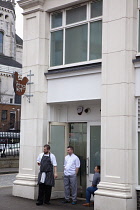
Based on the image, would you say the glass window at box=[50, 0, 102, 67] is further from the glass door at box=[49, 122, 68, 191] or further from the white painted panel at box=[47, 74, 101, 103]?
the glass door at box=[49, 122, 68, 191]

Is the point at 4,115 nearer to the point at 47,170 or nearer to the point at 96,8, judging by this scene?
the point at 47,170

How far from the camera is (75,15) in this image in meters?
12.7

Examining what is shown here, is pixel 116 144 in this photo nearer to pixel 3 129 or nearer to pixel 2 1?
pixel 3 129

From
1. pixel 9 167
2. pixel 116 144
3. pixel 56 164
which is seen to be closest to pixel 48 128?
pixel 56 164

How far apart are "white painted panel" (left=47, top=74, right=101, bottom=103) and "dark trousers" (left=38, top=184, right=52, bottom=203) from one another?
2.70m

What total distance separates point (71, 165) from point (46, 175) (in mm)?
805

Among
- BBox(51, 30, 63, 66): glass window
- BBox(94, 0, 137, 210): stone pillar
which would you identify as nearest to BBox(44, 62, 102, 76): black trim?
BBox(51, 30, 63, 66): glass window

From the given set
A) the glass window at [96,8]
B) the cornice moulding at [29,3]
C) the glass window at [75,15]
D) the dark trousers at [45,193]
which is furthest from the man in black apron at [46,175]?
the cornice moulding at [29,3]

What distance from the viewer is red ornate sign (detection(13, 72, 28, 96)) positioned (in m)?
12.9

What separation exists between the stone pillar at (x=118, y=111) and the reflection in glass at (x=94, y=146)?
136 cm

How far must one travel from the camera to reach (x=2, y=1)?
84.8 meters

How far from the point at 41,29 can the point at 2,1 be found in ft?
246

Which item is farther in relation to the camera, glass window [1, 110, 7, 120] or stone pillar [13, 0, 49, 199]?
glass window [1, 110, 7, 120]

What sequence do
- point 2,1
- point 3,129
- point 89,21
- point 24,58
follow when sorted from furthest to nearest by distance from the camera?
point 2,1 < point 3,129 < point 24,58 < point 89,21
